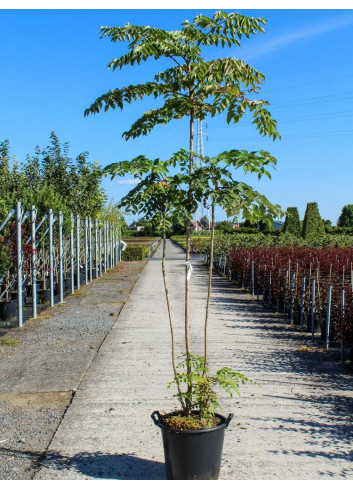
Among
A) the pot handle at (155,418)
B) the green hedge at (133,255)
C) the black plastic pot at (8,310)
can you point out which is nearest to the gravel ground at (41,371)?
the black plastic pot at (8,310)

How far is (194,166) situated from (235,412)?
2287 millimetres

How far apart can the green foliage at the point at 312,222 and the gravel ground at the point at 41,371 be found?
2373cm

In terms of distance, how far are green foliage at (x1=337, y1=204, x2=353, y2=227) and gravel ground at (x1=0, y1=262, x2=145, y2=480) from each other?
118646mm

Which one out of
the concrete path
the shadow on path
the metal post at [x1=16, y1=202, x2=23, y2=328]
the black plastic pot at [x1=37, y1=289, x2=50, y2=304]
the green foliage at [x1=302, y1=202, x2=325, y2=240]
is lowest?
the shadow on path

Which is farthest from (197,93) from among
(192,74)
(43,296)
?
(43,296)

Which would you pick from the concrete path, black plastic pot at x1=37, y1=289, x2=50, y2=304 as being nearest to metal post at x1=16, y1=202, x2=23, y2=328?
the concrete path

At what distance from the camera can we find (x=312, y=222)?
114ft

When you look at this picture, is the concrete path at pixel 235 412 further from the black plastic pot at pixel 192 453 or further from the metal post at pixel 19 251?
the metal post at pixel 19 251

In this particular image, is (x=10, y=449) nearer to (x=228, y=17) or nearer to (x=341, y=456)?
(x=341, y=456)

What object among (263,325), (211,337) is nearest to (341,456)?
(211,337)

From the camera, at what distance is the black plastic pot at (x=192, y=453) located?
11.6 ft

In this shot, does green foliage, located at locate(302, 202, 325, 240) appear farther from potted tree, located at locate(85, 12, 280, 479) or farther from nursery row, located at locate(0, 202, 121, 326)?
potted tree, located at locate(85, 12, 280, 479)

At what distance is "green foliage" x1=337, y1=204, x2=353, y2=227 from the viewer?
124 metres

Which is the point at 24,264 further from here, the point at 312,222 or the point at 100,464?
the point at 312,222
